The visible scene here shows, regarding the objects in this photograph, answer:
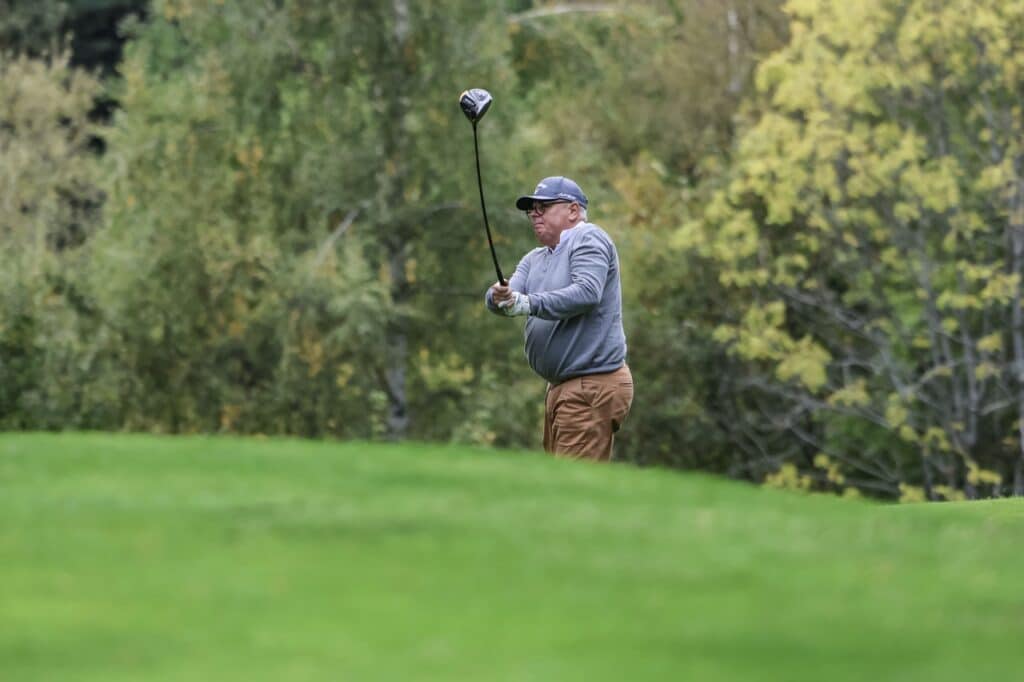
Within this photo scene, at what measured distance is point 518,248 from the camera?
1006 inches

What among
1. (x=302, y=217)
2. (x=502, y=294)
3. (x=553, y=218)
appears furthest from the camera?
(x=302, y=217)

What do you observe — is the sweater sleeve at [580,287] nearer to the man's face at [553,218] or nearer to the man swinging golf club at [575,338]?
the man swinging golf club at [575,338]

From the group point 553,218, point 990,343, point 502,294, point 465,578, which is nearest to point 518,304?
point 502,294

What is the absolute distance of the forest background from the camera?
→ 22.4 meters

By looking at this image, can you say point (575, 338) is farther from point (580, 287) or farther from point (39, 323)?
point (39, 323)

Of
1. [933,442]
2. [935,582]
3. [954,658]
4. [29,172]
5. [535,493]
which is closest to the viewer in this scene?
[954,658]

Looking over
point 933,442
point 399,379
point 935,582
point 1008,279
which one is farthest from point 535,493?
point 399,379

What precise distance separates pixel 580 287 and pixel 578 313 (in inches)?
6.6

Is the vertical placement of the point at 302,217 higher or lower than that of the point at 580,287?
higher

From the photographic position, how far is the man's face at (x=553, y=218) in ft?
32.0

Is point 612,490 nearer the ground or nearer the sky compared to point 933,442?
nearer the sky

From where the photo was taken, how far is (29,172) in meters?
38.6

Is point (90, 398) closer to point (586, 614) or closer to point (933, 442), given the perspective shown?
point (933, 442)

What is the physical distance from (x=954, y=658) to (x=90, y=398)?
22.6m
